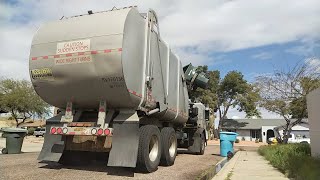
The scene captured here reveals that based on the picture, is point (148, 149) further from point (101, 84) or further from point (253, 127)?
point (253, 127)

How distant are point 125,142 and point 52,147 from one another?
214 cm

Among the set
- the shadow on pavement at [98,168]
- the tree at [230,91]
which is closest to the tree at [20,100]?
the tree at [230,91]

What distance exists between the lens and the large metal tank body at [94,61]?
25.1ft

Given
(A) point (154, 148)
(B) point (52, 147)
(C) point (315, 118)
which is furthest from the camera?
(C) point (315, 118)

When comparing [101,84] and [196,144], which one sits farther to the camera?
[196,144]

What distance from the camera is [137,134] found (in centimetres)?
785

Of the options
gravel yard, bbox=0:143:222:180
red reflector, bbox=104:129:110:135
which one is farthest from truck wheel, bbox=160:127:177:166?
red reflector, bbox=104:129:110:135

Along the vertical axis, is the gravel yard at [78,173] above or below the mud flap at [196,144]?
below

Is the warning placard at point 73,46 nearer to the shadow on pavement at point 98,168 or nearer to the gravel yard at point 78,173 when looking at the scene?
the gravel yard at point 78,173

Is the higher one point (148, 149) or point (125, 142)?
point (125, 142)

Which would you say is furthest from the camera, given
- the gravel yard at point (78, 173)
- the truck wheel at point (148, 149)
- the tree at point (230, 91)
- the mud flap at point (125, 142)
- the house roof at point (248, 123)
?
the house roof at point (248, 123)

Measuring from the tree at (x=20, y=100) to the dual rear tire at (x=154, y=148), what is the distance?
129 feet

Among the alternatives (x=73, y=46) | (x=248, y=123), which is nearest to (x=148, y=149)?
(x=73, y=46)

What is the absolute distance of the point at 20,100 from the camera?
4544 centimetres
